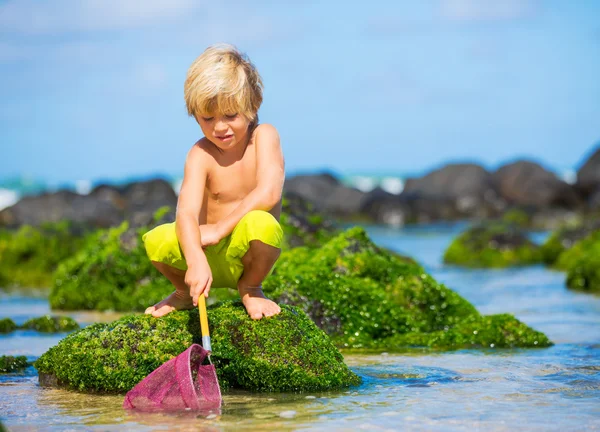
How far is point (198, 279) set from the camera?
5500mm

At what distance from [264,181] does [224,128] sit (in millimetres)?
444

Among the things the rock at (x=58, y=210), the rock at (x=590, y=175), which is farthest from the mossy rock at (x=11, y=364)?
the rock at (x=590, y=175)

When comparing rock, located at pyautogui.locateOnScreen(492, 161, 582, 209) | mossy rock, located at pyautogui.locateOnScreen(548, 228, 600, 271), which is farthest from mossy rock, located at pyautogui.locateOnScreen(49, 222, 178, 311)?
rock, located at pyautogui.locateOnScreen(492, 161, 582, 209)

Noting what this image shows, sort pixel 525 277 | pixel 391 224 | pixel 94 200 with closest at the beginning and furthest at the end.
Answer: pixel 525 277 → pixel 94 200 → pixel 391 224

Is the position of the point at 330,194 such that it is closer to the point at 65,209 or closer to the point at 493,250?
the point at 65,209

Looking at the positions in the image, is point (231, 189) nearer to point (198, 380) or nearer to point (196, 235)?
point (196, 235)

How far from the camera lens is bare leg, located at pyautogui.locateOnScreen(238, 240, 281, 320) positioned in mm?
5773

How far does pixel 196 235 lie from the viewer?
18.7ft

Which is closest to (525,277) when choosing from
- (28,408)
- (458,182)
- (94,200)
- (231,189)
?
(231,189)

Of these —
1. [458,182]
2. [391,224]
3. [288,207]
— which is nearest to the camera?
[288,207]

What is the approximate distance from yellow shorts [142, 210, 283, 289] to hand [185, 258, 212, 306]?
1.01 ft

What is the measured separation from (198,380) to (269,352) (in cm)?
52

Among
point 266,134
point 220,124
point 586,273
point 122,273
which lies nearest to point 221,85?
point 220,124

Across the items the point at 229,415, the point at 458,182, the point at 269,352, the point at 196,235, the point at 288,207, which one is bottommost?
the point at 229,415
